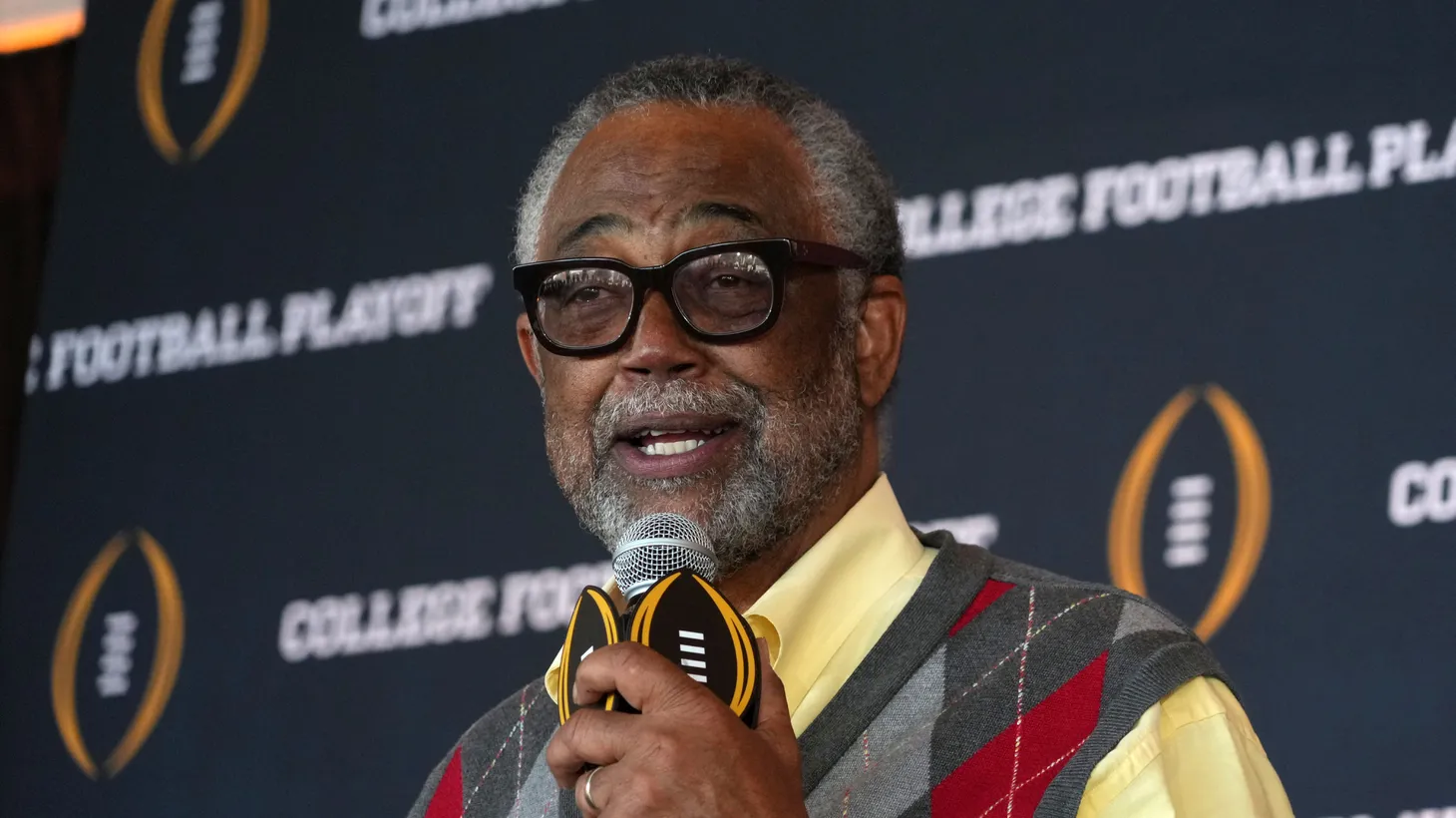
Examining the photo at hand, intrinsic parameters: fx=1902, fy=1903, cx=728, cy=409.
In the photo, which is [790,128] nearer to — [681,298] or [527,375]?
[681,298]

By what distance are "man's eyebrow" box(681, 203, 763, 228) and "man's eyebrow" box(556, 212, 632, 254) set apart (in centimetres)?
6

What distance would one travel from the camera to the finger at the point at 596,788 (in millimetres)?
1171

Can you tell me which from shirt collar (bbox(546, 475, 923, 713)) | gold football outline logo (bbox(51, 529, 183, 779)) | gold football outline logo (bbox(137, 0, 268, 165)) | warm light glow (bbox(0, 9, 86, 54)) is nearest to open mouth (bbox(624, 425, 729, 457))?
shirt collar (bbox(546, 475, 923, 713))

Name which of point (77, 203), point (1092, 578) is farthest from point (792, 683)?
point (77, 203)

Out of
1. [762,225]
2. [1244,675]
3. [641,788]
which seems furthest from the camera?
[1244,675]

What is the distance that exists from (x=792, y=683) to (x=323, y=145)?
2.07 m

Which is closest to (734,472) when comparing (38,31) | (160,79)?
(160,79)

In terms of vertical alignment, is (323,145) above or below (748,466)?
above

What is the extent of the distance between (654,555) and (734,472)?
36 centimetres

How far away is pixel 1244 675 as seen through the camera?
2506 millimetres

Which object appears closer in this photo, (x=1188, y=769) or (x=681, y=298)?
(x=1188, y=769)

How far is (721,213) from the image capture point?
5.80 ft

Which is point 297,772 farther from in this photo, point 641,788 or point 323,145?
point 641,788

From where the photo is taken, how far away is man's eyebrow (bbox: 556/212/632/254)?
1.76m
